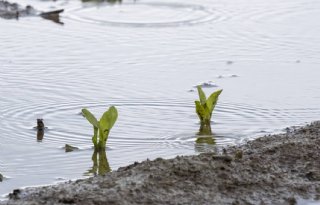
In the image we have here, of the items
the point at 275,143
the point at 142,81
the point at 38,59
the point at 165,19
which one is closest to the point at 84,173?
the point at 275,143

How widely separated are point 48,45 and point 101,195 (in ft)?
12.4

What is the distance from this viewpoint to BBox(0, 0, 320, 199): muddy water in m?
5.69

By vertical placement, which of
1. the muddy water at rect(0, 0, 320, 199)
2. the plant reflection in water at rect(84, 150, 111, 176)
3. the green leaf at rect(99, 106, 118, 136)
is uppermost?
the green leaf at rect(99, 106, 118, 136)

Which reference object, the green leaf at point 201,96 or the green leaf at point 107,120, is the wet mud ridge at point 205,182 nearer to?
the green leaf at point 107,120

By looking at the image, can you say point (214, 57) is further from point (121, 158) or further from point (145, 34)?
point (121, 158)

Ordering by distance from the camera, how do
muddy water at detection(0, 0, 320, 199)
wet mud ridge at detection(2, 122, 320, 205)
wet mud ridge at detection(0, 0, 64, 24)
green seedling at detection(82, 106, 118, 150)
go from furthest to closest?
wet mud ridge at detection(0, 0, 64, 24)
muddy water at detection(0, 0, 320, 199)
green seedling at detection(82, 106, 118, 150)
wet mud ridge at detection(2, 122, 320, 205)

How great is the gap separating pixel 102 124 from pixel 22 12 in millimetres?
4504

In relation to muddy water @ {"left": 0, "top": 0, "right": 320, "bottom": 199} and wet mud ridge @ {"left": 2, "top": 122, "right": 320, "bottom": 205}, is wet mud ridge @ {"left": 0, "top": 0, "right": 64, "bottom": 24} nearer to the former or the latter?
muddy water @ {"left": 0, "top": 0, "right": 320, "bottom": 199}

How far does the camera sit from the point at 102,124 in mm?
5477

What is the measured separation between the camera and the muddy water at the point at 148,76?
5688 millimetres

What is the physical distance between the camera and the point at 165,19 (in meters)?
9.41

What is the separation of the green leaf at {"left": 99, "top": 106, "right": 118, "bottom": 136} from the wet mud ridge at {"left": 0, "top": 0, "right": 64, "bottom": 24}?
4.05 m

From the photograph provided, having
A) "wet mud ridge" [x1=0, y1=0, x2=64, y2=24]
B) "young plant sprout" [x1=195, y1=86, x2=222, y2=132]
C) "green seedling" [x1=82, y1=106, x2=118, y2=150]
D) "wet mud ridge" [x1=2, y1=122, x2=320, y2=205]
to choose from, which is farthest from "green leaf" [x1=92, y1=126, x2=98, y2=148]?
"wet mud ridge" [x1=0, y1=0, x2=64, y2=24]

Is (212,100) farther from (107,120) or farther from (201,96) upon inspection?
(107,120)
